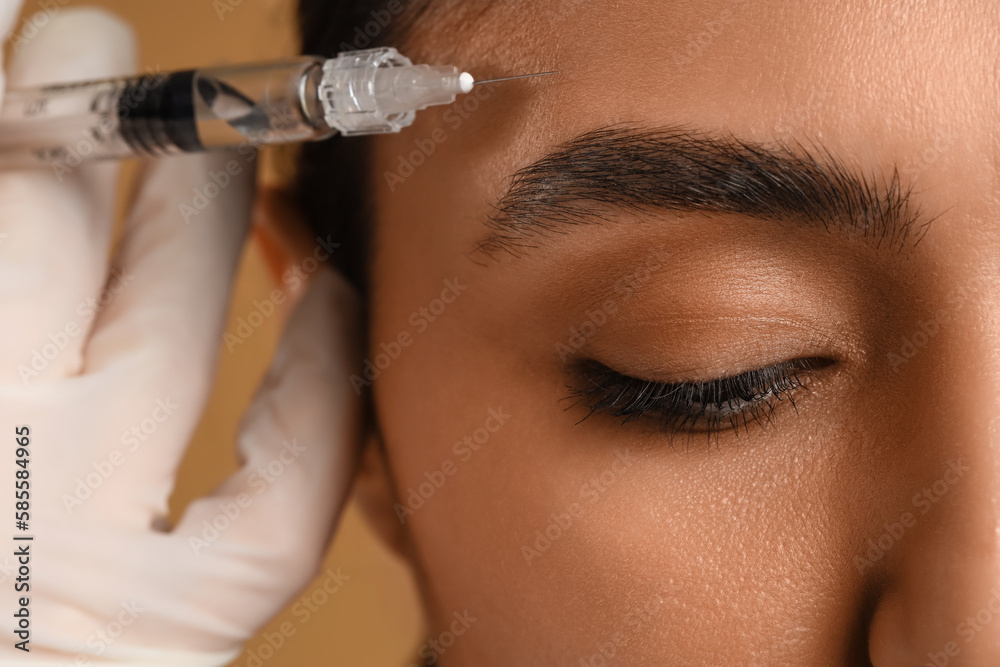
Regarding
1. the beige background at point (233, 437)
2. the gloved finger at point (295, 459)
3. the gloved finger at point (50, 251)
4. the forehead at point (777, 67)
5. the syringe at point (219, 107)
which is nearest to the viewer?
the forehead at point (777, 67)

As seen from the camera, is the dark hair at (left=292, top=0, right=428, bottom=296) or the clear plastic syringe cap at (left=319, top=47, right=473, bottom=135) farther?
the dark hair at (left=292, top=0, right=428, bottom=296)

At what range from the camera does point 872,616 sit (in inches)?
24.0

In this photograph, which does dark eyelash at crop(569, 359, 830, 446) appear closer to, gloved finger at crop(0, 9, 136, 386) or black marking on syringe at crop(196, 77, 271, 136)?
black marking on syringe at crop(196, 77, 271, 136)

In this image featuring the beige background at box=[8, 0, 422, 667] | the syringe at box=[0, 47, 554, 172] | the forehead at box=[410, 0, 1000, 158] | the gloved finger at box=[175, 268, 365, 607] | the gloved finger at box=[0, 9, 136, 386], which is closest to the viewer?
the forehead at box=[410, 0, 1000, 158]

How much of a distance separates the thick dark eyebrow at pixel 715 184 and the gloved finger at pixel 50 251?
19.6 inches

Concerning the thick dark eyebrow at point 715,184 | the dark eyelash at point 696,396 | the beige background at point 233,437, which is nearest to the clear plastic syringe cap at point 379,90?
the thick dark eyebrow at point 715,184

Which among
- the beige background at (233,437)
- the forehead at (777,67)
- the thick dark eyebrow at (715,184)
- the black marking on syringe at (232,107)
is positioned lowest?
the beige background at (233,437)

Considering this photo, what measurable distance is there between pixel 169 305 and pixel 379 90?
1.22ft

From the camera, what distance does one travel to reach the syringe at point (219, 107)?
0.70 meters

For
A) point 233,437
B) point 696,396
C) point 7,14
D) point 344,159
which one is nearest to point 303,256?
point 344,159

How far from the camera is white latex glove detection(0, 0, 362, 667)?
0.82 meters

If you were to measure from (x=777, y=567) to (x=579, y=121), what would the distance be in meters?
0.37

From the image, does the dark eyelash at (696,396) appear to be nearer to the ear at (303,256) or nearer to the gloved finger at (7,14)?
the ear at (303,256)

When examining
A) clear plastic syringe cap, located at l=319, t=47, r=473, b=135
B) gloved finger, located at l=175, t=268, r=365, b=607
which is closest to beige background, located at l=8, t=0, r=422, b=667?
gloved finger, located at l=175, t=268, r=365, b=607
